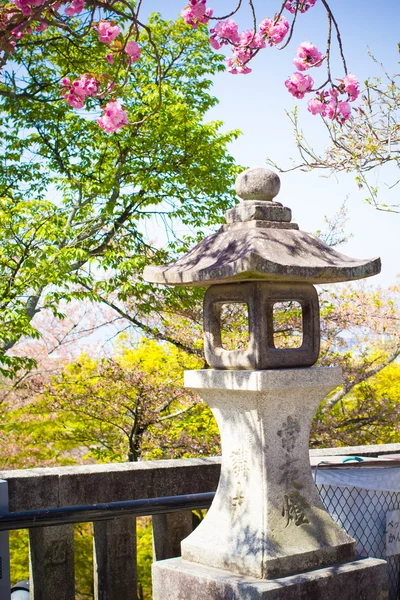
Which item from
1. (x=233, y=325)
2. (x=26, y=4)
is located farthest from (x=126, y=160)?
(x=26, y=4)

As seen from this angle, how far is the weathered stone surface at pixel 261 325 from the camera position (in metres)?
3.57

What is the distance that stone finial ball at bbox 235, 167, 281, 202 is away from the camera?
379 cm

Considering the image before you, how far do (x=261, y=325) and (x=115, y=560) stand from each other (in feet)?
5.70

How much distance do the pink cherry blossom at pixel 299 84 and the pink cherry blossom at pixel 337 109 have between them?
0.18m

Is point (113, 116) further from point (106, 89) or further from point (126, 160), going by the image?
point (126, 160)

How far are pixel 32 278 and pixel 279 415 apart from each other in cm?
667

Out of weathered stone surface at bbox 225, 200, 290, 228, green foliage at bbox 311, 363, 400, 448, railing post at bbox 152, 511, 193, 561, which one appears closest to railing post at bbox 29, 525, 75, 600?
railing post at bbox 152, 511, 193, 561

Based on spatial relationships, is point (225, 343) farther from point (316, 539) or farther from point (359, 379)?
point (316, 539)

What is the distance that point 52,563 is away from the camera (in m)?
4.06

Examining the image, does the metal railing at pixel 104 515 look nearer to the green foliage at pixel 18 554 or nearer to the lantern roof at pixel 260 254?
the lantern roof at pixel 260 254

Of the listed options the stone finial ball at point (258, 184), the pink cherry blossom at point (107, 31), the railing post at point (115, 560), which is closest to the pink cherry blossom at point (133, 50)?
the pink cherry blossom at point (107, 31)

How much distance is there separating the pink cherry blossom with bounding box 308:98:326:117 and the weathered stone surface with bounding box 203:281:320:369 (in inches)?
52.0

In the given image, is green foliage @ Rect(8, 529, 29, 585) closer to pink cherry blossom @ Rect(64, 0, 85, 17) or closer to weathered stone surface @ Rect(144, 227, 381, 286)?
weathered stone surface @ Rect(144, 227, 381, 286)

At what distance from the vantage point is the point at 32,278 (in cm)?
964
